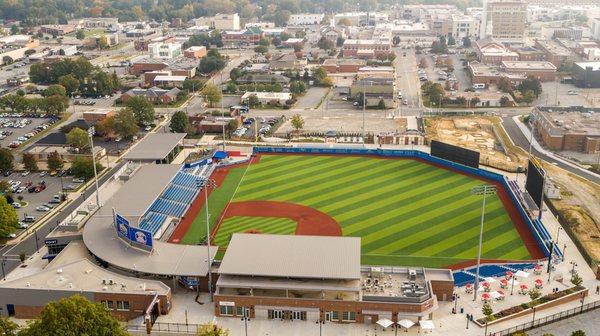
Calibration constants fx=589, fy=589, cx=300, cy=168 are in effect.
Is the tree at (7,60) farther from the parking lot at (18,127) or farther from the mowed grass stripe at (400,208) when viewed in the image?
the mowed grass stripe at (400,208)

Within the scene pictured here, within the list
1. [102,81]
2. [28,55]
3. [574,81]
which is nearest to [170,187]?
[102,81]

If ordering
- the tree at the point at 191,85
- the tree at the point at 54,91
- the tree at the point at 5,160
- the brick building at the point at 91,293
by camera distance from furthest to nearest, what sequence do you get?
the tree at the point at 191,85 < the tree at the point at 54,91 < the tree at the point at 5,160 < the brick building at the point at 91,293

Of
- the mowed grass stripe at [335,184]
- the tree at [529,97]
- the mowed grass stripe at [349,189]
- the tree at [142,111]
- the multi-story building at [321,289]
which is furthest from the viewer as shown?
the tree at [529,97]

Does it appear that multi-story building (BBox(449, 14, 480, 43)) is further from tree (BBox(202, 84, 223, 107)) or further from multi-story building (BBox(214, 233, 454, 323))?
multi-story building (BBox(214, 233, 454, 323))

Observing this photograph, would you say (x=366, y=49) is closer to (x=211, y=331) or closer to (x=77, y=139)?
(x=77, y=139)

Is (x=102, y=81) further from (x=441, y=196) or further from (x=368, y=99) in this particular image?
(x=441, y=196)

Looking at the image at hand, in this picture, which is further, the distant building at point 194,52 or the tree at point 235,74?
the distant building at point 194,52

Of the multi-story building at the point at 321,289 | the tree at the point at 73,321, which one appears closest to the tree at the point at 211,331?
the multi-story building at the point at 321,289

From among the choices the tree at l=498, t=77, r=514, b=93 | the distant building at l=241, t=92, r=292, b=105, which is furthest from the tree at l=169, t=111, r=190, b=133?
the tree at l=498, t=77, r=514, b=93
